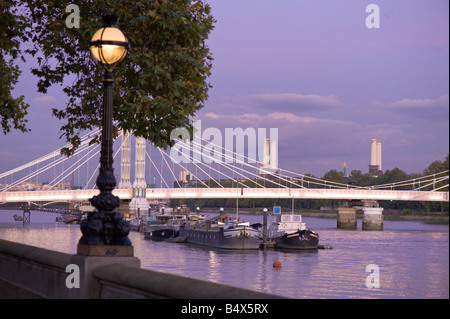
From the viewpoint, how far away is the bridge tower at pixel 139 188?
431ft

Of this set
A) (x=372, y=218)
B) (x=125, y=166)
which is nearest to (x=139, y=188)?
(x=125, y=166)

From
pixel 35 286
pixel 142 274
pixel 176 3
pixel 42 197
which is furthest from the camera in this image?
pixel 42 197

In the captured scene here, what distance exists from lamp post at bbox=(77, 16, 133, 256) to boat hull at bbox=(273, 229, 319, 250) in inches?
2558

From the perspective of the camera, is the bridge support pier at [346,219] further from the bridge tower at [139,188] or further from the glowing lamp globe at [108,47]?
the glowing lamp globe at [108,47]

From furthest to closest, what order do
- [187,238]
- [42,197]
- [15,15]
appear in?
1. [42,197]
2. [187,238]
3. [15,15]

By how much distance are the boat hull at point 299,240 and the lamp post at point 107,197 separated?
64967 mm

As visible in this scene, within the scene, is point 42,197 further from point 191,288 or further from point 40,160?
point 191,288

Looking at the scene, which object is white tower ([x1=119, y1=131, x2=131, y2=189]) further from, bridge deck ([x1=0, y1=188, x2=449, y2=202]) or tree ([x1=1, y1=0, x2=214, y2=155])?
tree ([x1=1, y1=0, x2=214, y2=155])

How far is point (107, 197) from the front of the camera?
36.4 ft

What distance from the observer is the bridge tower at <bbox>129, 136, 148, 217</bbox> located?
131500 millimetres

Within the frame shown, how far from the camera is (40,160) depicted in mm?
143750
